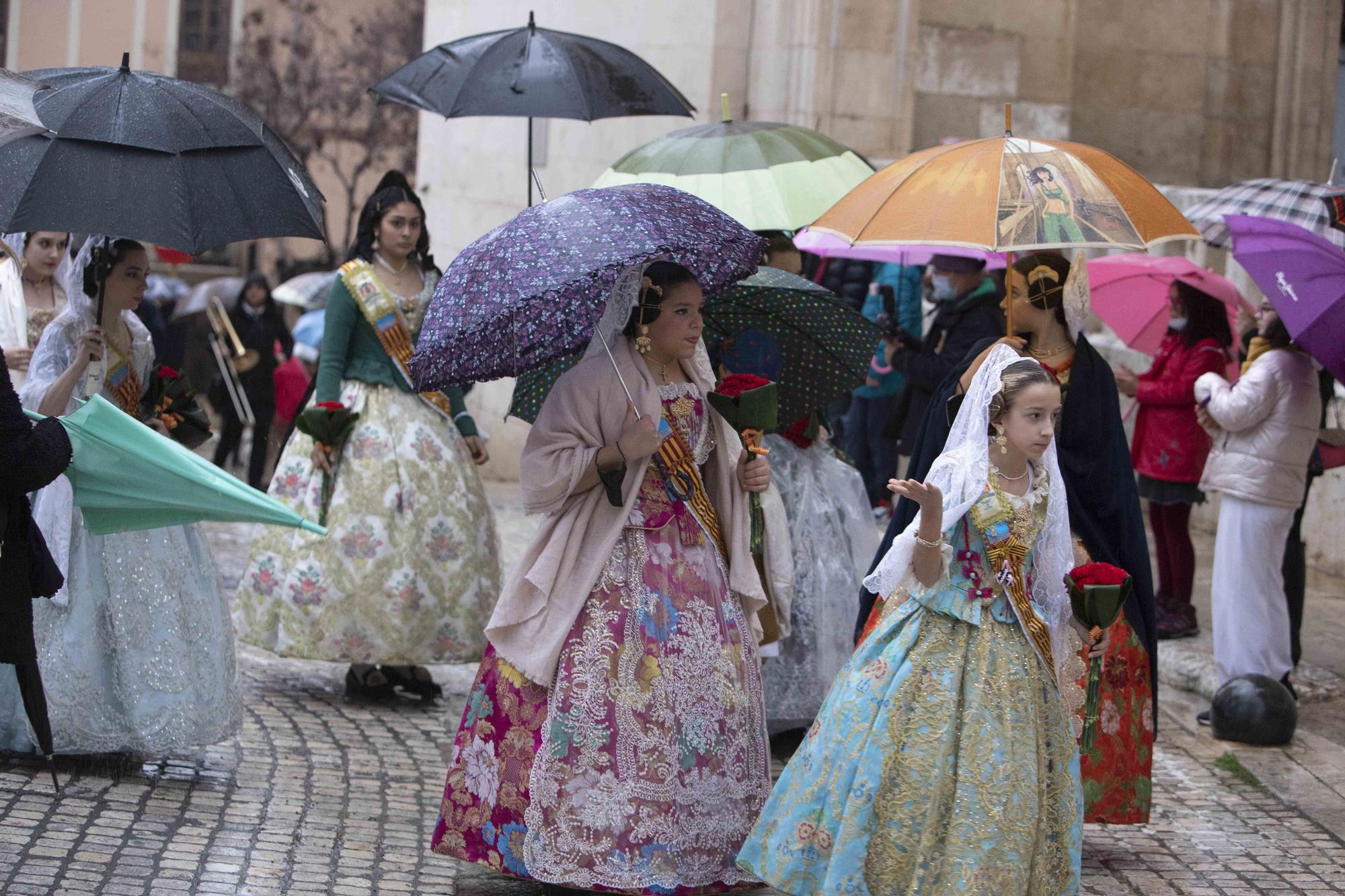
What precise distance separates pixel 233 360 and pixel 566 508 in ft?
36.2

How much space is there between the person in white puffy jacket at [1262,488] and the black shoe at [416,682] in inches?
124

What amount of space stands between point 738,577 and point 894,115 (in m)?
7.87

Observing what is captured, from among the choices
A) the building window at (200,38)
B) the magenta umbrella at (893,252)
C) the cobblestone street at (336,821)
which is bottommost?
the cobblestone street at (336,821)

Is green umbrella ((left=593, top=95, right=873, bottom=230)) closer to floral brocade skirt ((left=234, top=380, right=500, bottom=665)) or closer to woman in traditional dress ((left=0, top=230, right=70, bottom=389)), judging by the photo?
floral brocade skirt ((left=234, top=380, right=500, bottom=665))

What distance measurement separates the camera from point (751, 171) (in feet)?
22.8

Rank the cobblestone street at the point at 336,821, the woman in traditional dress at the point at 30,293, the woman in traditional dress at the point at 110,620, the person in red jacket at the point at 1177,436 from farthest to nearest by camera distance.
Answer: the person in red jacket at the point at 1177,436
the woman in traditional dress at the point at 30,293
the woman in traditional dress at the point at 110,620
the cobblestone street at the point at 336,821

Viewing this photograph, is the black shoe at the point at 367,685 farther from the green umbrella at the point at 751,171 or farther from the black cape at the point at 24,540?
the black cape at the point at 24,540

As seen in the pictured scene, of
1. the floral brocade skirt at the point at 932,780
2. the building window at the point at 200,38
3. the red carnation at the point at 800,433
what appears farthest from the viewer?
the building window at the point at 200,38

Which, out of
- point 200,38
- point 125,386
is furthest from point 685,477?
point 200,38

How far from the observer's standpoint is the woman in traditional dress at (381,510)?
274 inches

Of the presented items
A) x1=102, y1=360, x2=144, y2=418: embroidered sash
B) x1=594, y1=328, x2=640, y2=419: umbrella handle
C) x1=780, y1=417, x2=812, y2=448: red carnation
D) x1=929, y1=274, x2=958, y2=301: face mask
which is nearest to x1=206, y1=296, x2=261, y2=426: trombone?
x1=929, y1=274, x2=958, y2=301: face mask

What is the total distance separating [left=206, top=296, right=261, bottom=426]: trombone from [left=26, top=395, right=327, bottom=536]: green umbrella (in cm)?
936

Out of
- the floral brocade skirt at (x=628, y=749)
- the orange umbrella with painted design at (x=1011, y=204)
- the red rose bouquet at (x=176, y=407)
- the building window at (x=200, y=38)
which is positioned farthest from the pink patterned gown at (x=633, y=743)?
the building window at (x=200, y=38)

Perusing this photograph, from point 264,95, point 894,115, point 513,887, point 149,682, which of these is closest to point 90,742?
point 149,682
